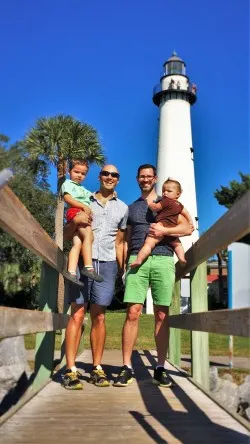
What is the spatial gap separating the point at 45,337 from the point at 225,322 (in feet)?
6.48

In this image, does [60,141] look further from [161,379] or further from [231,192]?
[161,379]

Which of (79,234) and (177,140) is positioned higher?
(177,140)

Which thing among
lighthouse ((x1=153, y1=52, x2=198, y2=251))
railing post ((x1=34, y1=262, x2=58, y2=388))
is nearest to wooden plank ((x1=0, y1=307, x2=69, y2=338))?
railing post ((x1=34, y1=262, x2=58, y2=388))

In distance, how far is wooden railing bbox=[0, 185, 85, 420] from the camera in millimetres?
1872

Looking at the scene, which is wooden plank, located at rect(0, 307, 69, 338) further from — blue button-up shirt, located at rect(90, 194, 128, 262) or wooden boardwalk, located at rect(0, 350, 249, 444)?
blue button-up shirt, located at rect(90, 194, 128, 262)

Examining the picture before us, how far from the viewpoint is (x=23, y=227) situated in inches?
86.4

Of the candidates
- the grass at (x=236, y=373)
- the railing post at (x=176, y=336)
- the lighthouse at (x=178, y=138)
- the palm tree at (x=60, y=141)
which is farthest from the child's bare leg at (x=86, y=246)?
the lighthouse at (x=178, y=138)

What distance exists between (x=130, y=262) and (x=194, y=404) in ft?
3.98

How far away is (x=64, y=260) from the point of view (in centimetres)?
368

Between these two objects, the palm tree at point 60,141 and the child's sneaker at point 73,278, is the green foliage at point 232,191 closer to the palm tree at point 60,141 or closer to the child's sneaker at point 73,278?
the palm tree at point 60,141

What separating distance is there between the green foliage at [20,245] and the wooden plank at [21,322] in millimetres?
18372

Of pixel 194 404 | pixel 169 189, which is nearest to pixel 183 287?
pixel 169 189

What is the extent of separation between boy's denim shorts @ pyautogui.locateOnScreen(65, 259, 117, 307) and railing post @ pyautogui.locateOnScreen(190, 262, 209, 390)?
2.07 feet

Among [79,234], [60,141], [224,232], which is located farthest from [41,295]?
[60,141]
